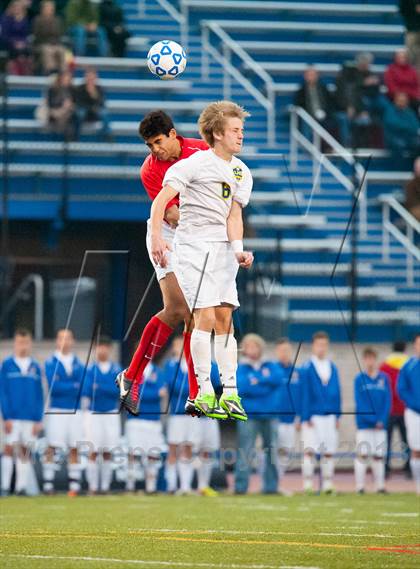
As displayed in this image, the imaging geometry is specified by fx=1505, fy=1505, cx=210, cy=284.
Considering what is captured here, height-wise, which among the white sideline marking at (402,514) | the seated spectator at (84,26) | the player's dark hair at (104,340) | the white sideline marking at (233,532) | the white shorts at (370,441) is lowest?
the white shorts at (370,441)

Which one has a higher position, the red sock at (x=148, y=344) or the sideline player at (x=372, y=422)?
the red sock at (x=148, y=344)

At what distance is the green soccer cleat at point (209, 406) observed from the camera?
9680 millimetres

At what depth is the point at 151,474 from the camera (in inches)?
749

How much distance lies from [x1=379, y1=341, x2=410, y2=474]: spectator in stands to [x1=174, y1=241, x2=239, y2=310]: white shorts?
10.9 m

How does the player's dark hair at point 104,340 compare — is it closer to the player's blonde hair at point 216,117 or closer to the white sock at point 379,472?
the white sock at point 379,472

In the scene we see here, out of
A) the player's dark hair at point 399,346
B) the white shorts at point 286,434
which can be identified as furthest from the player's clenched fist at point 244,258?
the player's dark hair at point 399,346

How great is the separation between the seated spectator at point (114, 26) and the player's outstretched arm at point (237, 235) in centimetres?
1574

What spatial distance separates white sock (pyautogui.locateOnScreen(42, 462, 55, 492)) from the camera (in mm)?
18703

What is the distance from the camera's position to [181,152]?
10.3 m

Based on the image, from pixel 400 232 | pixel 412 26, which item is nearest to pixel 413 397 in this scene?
pixel 400 232

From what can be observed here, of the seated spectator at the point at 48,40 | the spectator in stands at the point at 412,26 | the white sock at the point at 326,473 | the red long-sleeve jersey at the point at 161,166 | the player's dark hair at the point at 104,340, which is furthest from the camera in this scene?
the spectator in stands at the point at 412,26

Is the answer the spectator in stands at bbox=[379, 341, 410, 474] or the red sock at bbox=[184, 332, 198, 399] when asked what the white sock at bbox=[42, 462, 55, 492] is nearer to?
the spectator in stands at bbox=[379, 341, 410, 474]

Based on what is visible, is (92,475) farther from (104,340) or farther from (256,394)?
(256,394)

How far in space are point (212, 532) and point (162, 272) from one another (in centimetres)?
216
